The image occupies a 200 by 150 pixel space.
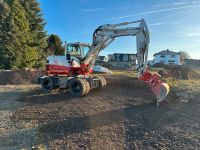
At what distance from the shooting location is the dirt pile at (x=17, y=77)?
1977 centimetres

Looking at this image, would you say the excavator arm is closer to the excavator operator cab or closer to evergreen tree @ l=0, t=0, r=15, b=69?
the excavator operator cab

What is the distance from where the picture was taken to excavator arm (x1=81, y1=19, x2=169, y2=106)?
9.62m

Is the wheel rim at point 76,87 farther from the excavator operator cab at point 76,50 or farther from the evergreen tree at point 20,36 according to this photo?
the evergreen tree at point 20,36

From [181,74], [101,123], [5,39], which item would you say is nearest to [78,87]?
[101,123]

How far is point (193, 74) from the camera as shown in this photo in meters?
22.6

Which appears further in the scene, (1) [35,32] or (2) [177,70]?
(1) [35,32]

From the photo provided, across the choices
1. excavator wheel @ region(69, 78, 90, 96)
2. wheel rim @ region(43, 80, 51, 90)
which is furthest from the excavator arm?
wheel rim @ region(43, 80, 51, 90)

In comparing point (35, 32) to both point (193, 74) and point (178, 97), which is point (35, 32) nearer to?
point (193, 74)

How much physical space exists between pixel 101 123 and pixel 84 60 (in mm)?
6043

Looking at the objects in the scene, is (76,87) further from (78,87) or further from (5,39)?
(5,39)

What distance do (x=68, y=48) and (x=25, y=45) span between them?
14753 millimetres

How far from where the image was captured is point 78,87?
38.8 ft

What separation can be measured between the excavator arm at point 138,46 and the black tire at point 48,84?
6.07 ft

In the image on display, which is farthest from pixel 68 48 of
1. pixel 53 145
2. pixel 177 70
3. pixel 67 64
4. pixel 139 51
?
pixel 177 70
